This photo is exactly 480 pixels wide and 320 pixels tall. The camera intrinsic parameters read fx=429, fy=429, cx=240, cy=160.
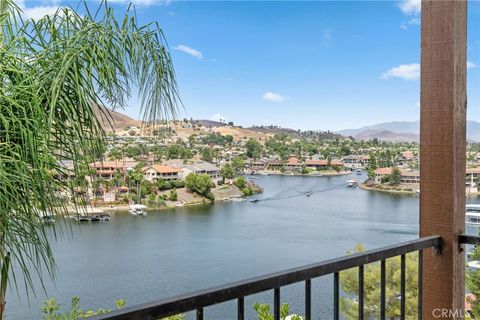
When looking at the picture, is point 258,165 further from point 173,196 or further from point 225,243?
point 173,196

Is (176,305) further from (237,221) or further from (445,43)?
(237,221)

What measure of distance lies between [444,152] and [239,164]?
9849 mm

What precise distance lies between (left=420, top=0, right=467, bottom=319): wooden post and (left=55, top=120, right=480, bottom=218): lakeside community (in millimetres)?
1156

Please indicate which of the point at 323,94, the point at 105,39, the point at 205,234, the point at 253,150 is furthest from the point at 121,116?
the point at 205,234

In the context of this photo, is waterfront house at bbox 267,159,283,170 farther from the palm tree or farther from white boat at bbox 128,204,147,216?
the palm tree

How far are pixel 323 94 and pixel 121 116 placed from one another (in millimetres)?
12198

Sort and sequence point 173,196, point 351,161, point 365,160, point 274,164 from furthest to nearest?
point 351,161, point 274,164, point 365,160, point 173,196

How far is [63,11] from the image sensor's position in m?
1.30

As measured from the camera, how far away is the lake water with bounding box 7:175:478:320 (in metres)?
10.1

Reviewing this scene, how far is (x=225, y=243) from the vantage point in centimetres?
1422

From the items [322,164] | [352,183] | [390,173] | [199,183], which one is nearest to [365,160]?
[390,173]

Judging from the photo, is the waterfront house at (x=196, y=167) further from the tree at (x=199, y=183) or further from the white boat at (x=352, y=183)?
the white boat at (x=352, y=183)

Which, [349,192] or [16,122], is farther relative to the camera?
[349,192]

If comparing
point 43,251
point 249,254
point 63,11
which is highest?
point 63,11
